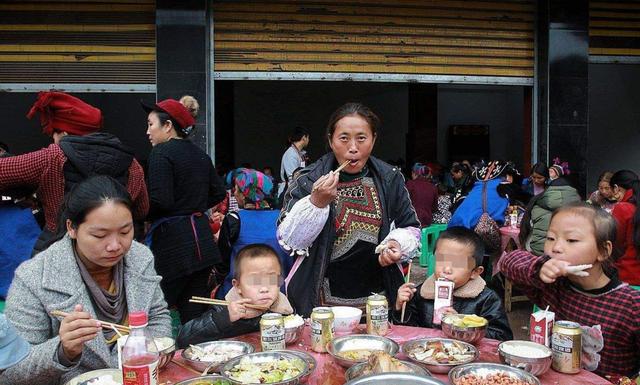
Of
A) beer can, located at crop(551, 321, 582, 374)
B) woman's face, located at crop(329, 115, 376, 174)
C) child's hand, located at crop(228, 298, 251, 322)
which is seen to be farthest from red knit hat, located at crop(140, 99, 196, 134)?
beer can, located at crop(551, 321, 582, 374)

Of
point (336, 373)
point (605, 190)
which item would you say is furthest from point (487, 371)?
point (605, 190)

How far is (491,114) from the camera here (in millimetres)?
14656

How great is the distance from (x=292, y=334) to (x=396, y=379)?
2.36 ft

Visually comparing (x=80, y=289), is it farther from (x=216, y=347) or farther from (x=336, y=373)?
(x=336, y=373)

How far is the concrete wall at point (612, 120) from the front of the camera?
469 inches

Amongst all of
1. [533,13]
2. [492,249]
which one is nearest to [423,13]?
[533,13]

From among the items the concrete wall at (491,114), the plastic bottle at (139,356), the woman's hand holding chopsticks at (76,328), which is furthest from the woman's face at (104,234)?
the concrete wall at (491,114)

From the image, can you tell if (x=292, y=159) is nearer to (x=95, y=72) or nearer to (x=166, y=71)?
(x=166, y=71)

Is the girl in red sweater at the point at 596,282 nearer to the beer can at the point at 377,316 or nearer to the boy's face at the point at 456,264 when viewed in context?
the boy's face at the point at 456,264

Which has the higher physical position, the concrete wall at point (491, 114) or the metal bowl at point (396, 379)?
the concrete wall at point (491, 114)

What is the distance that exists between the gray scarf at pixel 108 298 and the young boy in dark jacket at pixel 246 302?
0.97 feet

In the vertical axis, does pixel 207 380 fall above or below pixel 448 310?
below

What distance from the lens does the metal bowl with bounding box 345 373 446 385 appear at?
1523mm

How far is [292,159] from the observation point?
7.38 meters
